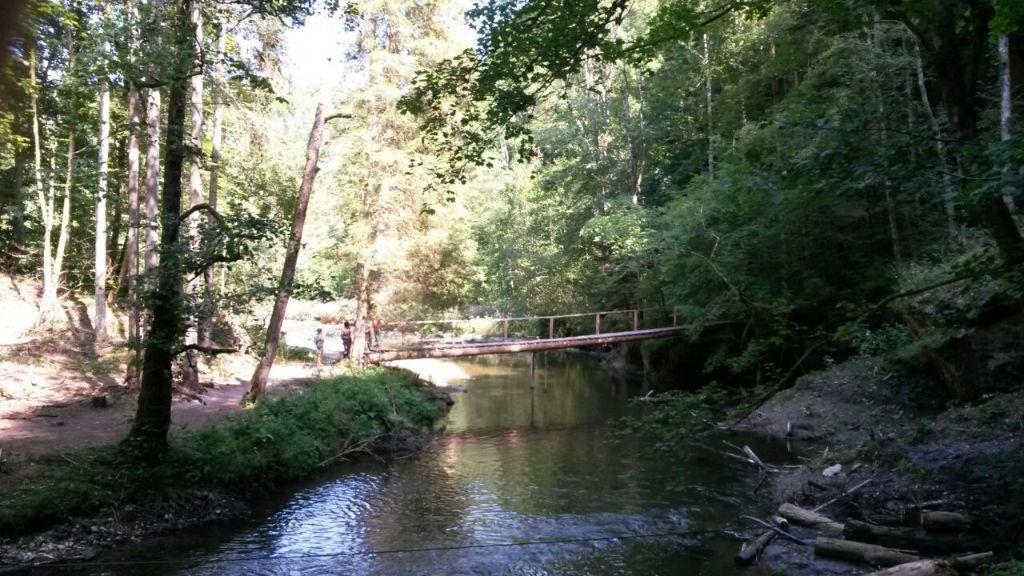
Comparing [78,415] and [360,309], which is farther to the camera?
[360,309]

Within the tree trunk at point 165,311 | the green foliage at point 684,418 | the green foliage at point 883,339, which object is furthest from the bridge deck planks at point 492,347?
the green foliage at point 684,418

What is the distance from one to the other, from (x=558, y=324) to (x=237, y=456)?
79.9 feet

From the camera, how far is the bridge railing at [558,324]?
20.8 m

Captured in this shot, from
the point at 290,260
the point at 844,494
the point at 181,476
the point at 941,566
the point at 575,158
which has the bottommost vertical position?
the point at 844,494

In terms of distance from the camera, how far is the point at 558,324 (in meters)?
33.9

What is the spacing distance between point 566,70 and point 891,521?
6.91m

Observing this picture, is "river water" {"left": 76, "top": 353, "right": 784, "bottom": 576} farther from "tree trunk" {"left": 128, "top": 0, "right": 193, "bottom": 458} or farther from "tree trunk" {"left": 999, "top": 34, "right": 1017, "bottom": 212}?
"tree trunk" {"left": 999, "top": 34, "right": 1017, "bottom": 212}

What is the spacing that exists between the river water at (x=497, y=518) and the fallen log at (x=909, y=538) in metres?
1.57

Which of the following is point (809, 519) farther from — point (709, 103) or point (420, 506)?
point (709, 103)

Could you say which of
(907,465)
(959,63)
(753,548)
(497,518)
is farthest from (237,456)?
(959,63)

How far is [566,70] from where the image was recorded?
7074mm

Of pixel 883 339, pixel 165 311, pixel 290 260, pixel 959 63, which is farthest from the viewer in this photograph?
pixel 290 260

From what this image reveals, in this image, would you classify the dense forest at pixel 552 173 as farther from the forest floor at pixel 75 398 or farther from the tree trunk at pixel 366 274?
the forest floor at pixel 75 398

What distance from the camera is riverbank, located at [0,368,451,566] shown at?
25.6 ft
